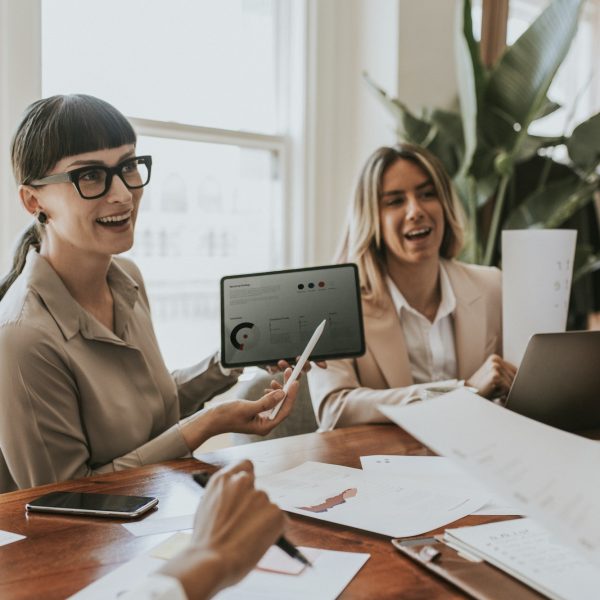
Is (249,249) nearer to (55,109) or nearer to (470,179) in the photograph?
(470,179)

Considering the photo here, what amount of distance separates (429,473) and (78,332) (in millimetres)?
692

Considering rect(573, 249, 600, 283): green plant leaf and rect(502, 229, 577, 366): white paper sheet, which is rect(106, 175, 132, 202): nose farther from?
rect(573, 249, 600, 283): green plant leaf

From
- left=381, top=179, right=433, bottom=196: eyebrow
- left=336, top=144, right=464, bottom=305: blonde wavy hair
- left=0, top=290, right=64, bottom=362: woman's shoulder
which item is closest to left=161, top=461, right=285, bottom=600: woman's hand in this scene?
left=0, top=290, right=64, bottom=362: woman's shoulder

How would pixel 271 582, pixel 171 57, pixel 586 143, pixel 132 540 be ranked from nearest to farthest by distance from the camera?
1. pixel 271 582
2. pixel 132 540
3. pixel 171 57
4. pixel 586 143

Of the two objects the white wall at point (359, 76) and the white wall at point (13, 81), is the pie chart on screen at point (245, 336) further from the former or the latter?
the white wall at point (359, 76)

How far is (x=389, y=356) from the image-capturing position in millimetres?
1758

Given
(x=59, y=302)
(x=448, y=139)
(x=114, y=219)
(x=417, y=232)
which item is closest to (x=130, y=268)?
(x=114, y=219)

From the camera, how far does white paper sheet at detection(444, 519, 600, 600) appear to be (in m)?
0.73

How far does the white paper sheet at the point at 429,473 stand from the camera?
1.00 m

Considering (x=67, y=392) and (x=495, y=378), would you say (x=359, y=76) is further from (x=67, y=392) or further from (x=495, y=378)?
(x=67, y=392)

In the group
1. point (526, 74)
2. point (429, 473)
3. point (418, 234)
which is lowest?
point (429, 473)

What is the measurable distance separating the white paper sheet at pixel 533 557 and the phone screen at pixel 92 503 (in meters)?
0.43

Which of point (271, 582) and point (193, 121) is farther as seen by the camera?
point (193, 121)

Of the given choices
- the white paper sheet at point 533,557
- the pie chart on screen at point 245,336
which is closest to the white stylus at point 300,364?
the pie chart on screen at point 245,336
